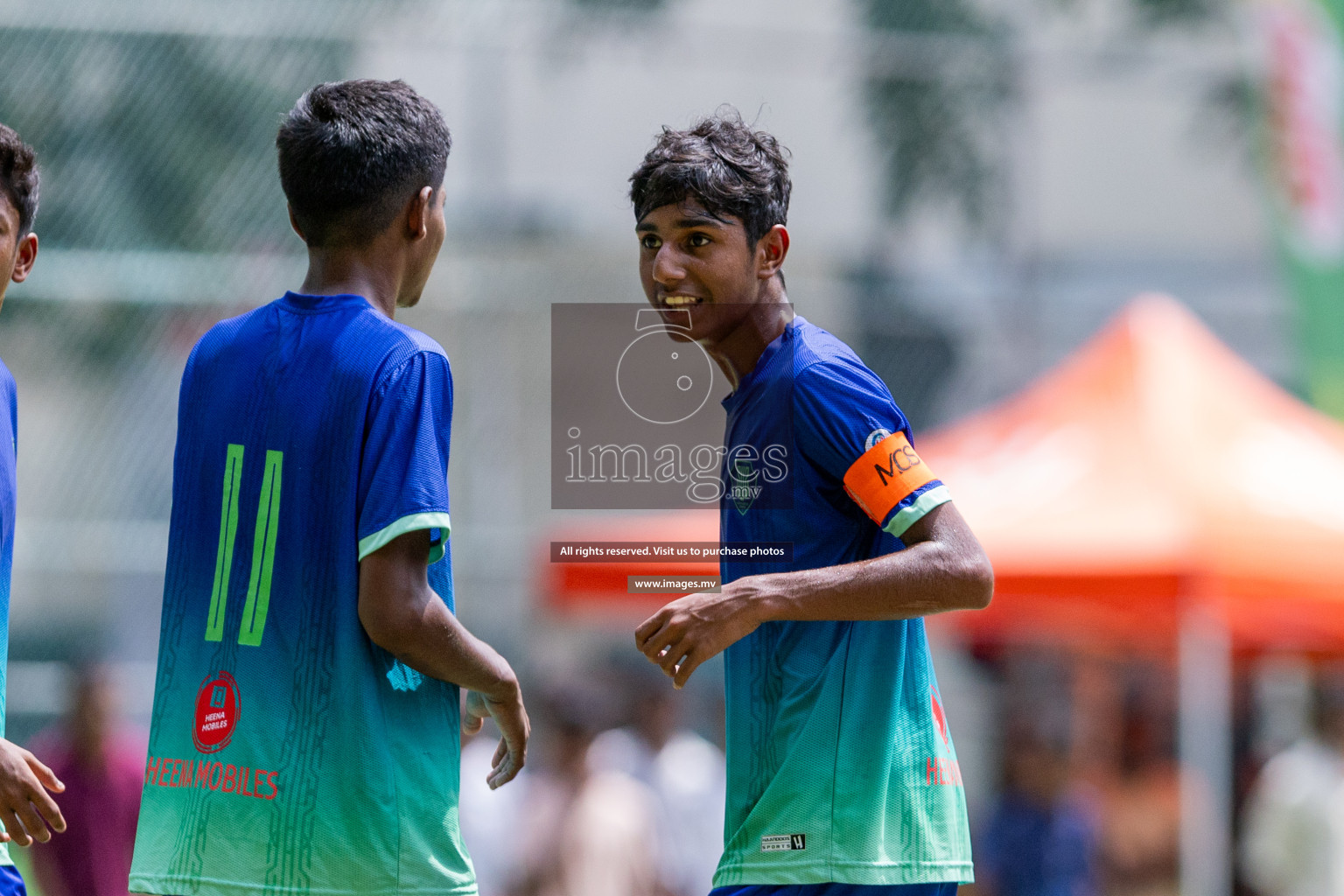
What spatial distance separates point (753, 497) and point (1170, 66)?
9.44 metres

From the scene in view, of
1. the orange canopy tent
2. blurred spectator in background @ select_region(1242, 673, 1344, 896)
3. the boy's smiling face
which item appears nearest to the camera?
the boy's smiling face

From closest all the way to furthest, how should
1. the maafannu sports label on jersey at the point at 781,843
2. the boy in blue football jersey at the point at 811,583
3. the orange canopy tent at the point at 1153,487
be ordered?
the boy in blue football jersey at the point at 811,583, the maafannu sports label on jersey at the point at 781,843, the orange canopy tent at the point at 1153,487

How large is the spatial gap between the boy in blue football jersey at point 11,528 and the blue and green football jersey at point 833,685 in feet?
3.56

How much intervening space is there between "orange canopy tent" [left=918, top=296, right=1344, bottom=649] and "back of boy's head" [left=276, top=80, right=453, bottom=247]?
4.85 meters

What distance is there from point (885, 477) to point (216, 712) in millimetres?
1105

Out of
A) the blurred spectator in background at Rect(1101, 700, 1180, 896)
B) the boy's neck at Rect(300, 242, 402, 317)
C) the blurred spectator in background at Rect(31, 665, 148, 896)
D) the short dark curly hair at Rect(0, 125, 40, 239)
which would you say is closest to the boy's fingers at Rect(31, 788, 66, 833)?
the boy's neck at Rect(300, 242, 402, 317)

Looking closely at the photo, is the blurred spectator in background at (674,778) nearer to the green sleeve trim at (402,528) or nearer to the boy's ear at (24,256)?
the boy's ear at (24,256)

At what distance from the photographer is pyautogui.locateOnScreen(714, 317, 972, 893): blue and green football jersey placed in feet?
8.15

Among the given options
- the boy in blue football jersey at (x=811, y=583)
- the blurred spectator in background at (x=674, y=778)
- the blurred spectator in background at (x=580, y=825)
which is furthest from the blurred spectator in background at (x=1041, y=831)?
the boy in blue football jersey at (x=811, y=583)

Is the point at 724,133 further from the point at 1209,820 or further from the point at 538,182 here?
the point at 538,182

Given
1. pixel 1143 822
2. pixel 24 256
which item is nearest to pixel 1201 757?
pixel 1143 822

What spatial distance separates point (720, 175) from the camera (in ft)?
8.80

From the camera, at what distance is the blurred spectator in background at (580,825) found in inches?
265

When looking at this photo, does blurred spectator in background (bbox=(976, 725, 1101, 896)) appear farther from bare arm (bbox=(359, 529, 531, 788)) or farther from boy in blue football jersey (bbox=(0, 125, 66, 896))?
boy in blue football jersey (bbox=(0, 125, 66, 896))
